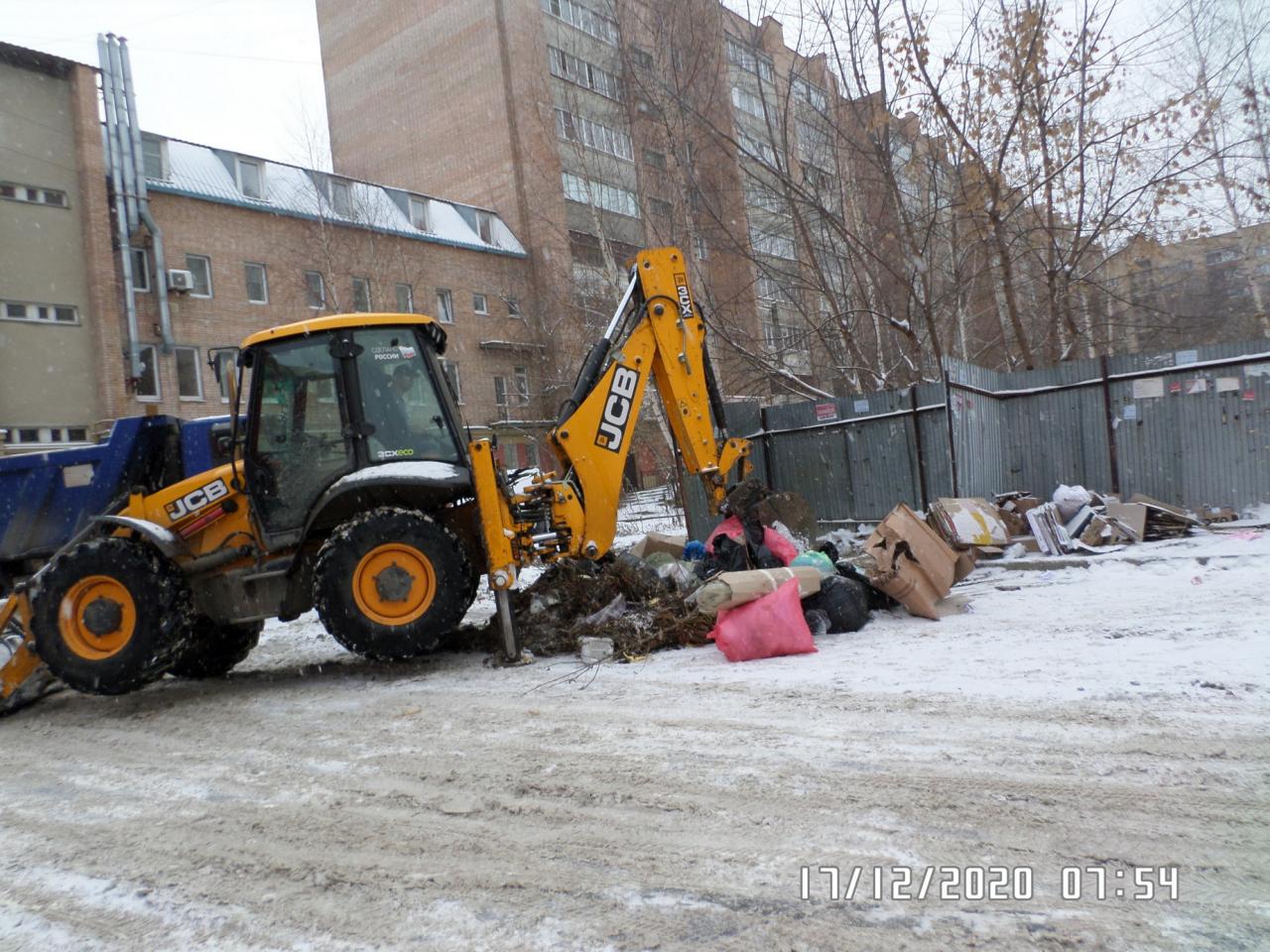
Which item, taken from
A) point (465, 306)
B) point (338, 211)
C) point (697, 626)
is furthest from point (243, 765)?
point (465, 306)

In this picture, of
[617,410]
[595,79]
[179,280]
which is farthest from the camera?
[179,280]

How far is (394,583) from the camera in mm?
5734

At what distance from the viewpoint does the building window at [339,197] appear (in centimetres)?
2386

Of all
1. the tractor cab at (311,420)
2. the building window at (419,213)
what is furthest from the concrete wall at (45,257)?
the tractor cab at (311,420)

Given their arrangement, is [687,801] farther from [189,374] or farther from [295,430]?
[189,374]

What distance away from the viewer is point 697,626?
20.6 ft

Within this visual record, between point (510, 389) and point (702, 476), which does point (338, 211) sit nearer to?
point (510, 389)

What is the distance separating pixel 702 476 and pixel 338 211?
67.3 feet

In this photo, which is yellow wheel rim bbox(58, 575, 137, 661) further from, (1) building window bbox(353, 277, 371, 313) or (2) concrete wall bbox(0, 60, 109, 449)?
(1) building window bbox(353, 277, 371, 313)

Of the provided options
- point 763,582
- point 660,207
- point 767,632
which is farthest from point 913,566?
point 660,207

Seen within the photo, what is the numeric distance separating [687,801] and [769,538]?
3891mm

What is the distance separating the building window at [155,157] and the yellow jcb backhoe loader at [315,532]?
19969mm

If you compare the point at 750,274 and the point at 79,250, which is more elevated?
the point at 79,250

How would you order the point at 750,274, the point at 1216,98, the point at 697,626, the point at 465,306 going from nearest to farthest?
the point at 697,626
the point at 1216,98
the point at 750,274
the point at 465,306
